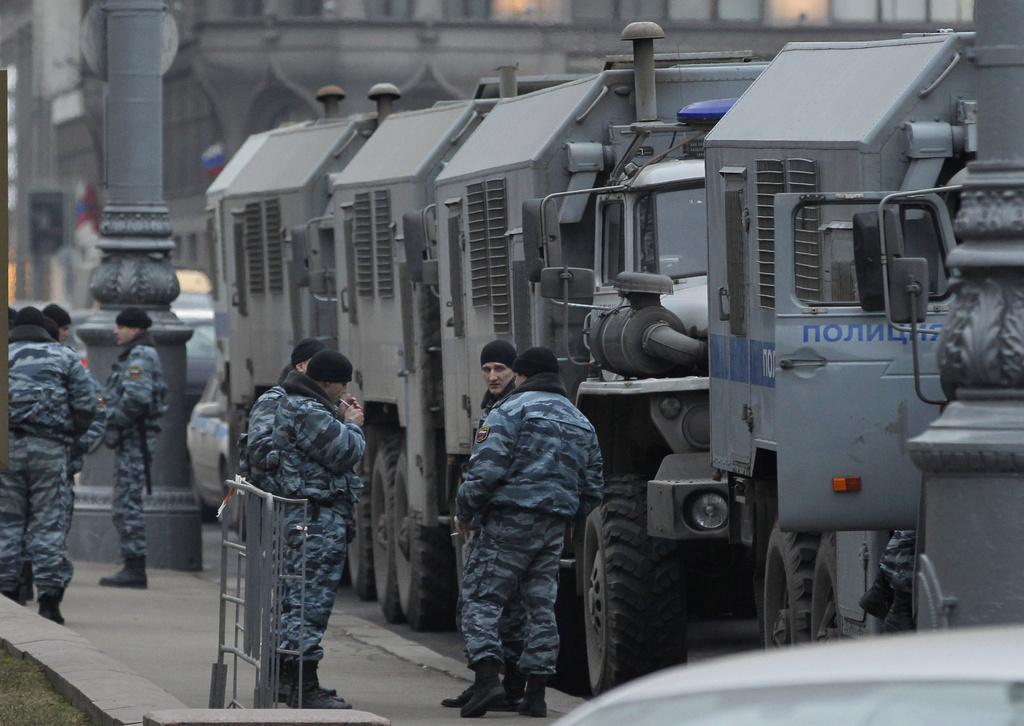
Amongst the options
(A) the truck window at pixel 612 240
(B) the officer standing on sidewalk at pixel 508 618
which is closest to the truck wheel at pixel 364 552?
(A) the truck window at pixel 612 240

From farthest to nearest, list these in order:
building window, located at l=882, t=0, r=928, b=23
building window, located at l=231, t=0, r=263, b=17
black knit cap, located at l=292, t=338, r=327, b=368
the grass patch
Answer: building window, located at l=231, t=0, r=263, b=17, building window, located at l=882, t=0, r=928, b=23, black knit cap, located at l=292, t=338, r=327, b=368, the grass patch

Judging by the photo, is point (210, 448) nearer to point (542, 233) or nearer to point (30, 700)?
point (542, 233)

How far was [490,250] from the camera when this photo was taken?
1419cm

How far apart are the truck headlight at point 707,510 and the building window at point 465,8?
44844 millimetres

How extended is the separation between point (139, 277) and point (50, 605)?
505cm

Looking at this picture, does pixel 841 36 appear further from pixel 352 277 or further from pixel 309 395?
pixel 309 395

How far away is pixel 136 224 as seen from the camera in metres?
18.9

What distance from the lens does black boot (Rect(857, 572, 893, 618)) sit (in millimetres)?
8969

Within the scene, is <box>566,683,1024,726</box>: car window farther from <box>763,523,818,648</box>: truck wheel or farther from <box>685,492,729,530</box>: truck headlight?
<box>685,492,729,530</box>: truck headlight

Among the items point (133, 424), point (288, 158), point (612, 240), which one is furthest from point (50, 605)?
point (288, 158)

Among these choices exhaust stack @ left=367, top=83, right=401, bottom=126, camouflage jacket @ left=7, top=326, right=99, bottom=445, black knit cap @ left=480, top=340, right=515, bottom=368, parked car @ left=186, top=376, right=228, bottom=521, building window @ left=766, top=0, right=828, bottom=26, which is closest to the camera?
black knit cap @ left=480, top=340, right=515, bottom=368

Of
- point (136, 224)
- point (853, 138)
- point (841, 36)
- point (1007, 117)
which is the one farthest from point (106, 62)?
point (841, 36)

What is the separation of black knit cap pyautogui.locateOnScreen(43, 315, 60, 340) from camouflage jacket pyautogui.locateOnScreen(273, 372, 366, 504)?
3.92 metres

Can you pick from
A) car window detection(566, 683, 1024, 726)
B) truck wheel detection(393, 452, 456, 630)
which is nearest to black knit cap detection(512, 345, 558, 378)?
truck wheel detection(393, 452, 456, 630)
